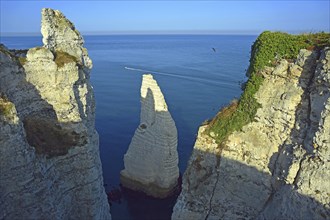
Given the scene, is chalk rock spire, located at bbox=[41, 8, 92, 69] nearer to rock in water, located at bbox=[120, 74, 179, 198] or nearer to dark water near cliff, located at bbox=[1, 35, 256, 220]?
rock in water, located at bbox=[120, 74, 179, 198]

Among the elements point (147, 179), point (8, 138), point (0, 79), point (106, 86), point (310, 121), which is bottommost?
point (147, 179)

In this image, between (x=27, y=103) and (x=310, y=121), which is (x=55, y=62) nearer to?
(x=27, y=103)

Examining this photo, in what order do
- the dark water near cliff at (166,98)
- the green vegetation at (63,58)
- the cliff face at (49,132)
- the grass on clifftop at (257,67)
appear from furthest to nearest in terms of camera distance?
the dark water near cliff at (166,98) → the green vegetation at (63,58) → the grass on clifftop at (257,67) → the cliff face at (49,132)

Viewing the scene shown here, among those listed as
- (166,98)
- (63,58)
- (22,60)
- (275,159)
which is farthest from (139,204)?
(166,98)

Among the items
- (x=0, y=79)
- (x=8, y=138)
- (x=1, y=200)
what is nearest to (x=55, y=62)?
(x=0, y=79)

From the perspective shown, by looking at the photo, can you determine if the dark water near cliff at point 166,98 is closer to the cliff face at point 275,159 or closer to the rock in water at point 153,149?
the rock in water at point 153,149

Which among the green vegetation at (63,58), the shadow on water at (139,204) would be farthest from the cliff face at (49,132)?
the shadow on water at (139,204)
